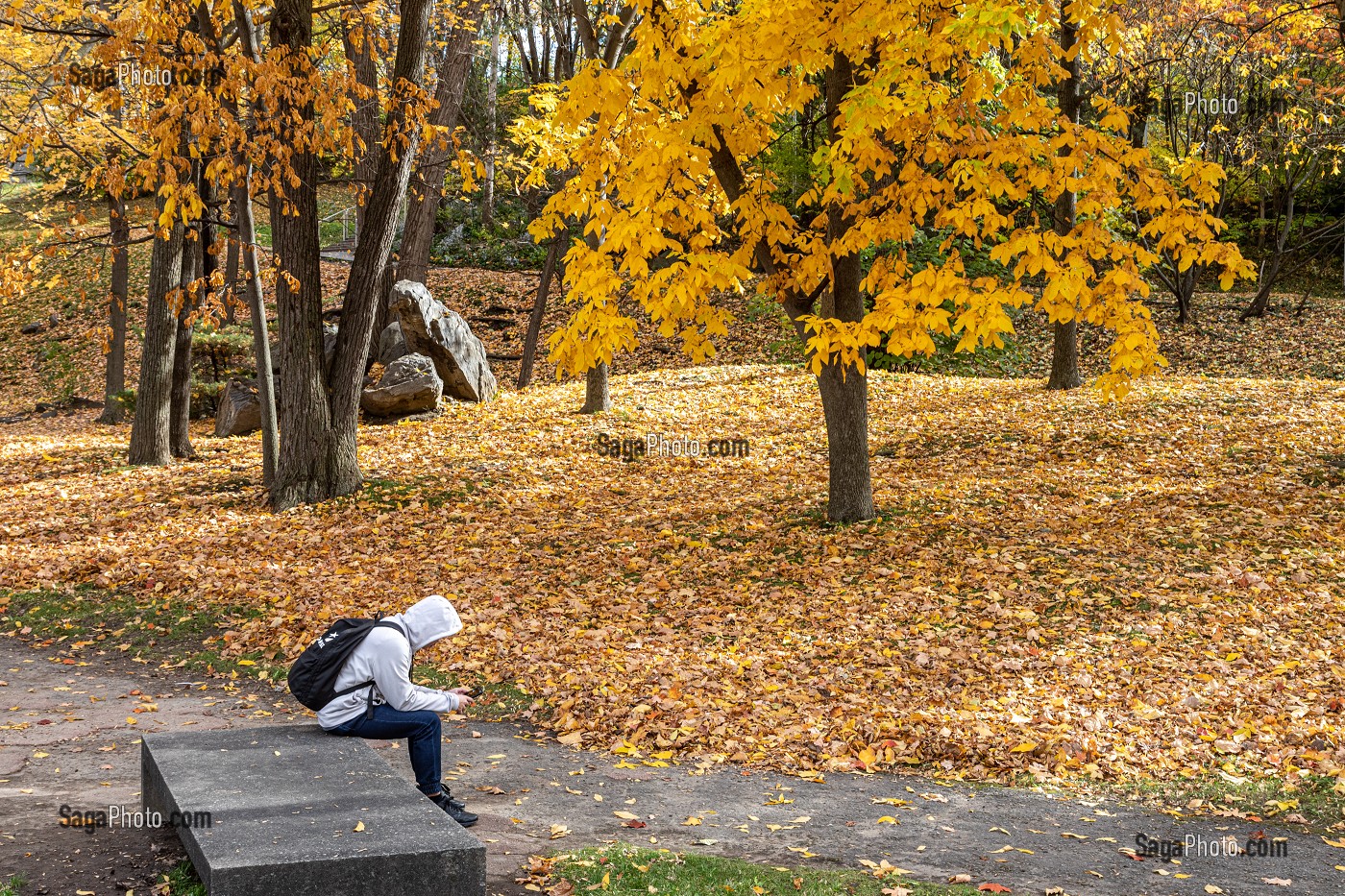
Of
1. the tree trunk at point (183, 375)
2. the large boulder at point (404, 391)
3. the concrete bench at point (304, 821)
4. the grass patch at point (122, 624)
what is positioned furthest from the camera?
the large boulder at point (404, 391)

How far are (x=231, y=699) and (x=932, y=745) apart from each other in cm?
489

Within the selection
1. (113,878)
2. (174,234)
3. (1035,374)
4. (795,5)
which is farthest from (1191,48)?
(113,878)

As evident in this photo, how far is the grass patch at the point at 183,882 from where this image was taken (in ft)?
13.8

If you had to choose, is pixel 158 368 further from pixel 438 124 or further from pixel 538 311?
pixel 438 124

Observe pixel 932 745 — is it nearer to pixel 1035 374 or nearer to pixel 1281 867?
pixel 1281 867

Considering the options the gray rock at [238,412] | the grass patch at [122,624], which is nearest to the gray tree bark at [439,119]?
the gray rock at [238,412]

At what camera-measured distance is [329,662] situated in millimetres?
5105

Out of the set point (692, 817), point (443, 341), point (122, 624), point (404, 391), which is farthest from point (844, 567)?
point (443, 341)

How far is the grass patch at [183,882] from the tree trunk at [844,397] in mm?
7361

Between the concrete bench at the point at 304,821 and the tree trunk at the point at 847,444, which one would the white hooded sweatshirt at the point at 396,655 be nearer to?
the concrete bench at the point at 304,821

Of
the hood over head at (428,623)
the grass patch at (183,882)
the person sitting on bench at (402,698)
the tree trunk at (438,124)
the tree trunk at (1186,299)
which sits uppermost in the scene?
the tree trunk at (438,124)

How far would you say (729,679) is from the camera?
25.6 ft

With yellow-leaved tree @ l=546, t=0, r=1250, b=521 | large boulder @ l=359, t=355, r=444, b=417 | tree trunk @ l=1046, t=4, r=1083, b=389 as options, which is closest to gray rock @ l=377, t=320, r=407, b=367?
large boulder @ l=359, t=355, r=444, b=417

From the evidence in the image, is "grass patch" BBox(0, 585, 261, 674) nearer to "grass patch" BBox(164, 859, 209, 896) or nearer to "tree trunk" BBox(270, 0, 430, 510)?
"tree trunk" BBox(270, 0, 430, 510)
